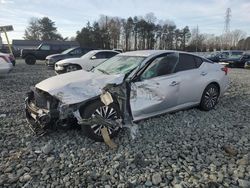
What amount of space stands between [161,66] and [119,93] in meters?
1.31

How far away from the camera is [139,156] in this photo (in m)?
4.06

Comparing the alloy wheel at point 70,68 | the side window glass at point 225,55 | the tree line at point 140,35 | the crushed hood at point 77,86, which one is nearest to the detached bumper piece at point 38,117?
the crushed hood at point 77,86

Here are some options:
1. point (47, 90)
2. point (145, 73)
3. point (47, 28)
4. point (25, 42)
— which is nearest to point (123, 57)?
point (145, 73)

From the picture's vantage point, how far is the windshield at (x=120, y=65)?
531cm

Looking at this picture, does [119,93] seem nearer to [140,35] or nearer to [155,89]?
[155,89]

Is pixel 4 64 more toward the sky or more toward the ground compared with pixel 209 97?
more toward the sky

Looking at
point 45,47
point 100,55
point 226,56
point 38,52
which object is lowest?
point 226,56

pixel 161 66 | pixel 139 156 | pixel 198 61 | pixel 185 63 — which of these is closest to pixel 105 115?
pixel 139 156

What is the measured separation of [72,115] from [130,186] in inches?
63.9

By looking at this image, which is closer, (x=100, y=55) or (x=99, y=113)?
(x=99, y=113)

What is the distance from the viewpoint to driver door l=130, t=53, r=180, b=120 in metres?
4.91

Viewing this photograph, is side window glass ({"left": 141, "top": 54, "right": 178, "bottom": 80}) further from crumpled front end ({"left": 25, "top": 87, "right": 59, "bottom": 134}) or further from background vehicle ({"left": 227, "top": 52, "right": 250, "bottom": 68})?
background vehicle ({"left": 227, "top": 52, "right": 250, "bottom": 68})

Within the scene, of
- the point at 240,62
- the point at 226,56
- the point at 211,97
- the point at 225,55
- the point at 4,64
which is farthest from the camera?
the point at 225,55

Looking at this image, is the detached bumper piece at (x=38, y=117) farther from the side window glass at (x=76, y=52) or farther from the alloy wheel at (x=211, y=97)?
the side window glass at (x=76, y=52)
